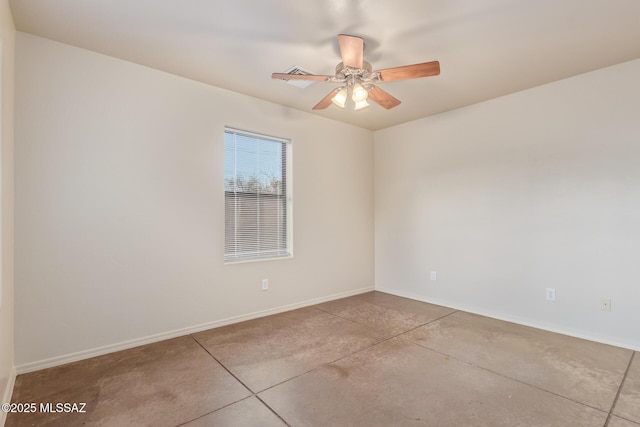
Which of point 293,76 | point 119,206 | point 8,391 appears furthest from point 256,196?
point 8,391

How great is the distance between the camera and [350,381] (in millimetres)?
2188

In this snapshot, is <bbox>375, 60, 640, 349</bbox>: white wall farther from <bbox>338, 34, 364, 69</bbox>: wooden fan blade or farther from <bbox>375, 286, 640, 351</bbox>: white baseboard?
<bbox>338, 34, 364, 69</bbox>: wooden fan blade

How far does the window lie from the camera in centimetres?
340

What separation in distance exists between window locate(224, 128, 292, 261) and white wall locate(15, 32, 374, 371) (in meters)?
0.14

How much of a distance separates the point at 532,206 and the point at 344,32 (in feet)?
8.61

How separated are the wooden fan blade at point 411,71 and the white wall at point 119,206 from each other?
177cm

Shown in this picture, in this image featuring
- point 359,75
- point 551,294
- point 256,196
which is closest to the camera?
point 359,75

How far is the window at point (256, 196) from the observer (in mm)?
3398

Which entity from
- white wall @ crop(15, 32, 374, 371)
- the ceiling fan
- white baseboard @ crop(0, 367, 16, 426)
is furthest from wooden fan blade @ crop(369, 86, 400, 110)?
white baseboard @ crop(0, 367, 16, 426)

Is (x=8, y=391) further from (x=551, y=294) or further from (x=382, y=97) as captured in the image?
(x=551, y=294)

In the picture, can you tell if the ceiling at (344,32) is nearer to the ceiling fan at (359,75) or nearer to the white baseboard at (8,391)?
the ceiling fan at (359,75)

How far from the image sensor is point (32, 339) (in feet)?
7.57

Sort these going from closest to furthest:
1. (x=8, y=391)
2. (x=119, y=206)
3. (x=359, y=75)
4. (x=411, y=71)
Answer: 1. (x=8, y=391)
2. (x=411, y=71)
3. (x=359, y=75)
4. (x=119, y=206)

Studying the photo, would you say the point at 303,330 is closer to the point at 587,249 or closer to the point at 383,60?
the point at 383,60
